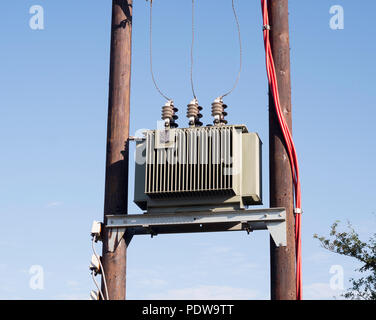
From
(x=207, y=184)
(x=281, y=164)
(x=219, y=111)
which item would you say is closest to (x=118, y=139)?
(x=219, y=111)

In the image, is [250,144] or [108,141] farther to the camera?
[108,141]

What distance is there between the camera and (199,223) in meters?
8.44

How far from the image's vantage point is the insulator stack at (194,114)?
876cm

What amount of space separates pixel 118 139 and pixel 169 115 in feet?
2.78

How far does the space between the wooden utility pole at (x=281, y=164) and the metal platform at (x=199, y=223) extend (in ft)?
0.52

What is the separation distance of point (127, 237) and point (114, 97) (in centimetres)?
191

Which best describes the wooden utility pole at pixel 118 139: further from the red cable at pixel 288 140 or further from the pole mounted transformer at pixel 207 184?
the red cable at pixel 288 140

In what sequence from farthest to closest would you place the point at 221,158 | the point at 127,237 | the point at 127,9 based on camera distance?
the point at 127,9 → the point at 127,237 → the point at 221,158

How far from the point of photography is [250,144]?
28.0ft

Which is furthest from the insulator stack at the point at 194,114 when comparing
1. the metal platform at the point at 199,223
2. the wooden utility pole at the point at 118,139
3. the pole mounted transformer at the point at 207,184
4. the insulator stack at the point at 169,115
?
the metal platform at the point at 199,223

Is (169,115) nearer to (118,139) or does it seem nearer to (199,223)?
(118,139)
